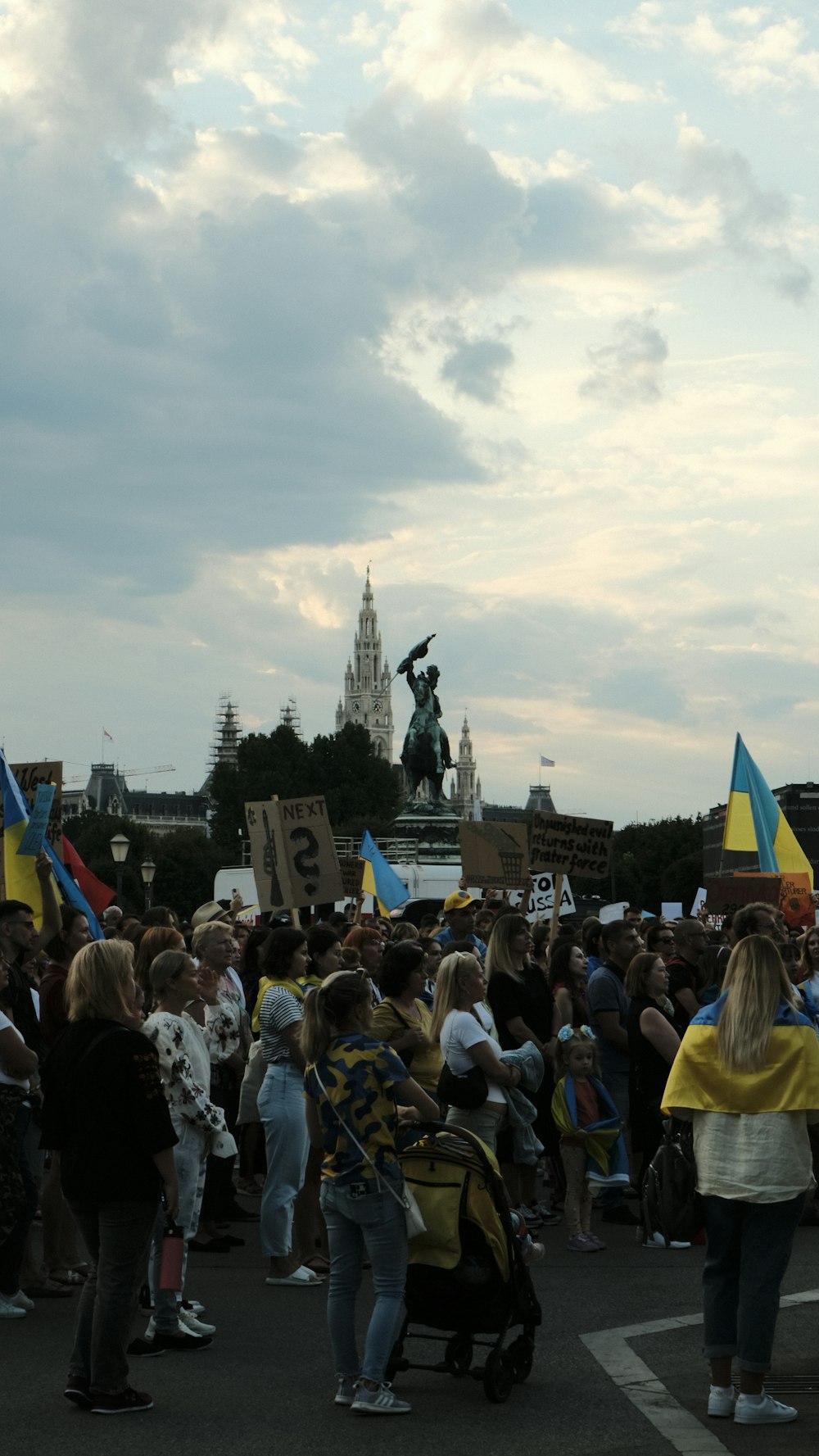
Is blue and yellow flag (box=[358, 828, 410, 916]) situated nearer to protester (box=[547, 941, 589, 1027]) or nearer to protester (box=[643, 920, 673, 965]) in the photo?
protester (box=[643, 920, 673, 965])

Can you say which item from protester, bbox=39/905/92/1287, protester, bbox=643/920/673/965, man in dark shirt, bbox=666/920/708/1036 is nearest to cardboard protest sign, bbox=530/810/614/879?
protester, bbox=643/920/673/965

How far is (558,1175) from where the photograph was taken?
11.9 meters

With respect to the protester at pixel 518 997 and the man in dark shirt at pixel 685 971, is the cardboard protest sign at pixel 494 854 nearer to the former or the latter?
the man in dark shirt at pixel 685 971

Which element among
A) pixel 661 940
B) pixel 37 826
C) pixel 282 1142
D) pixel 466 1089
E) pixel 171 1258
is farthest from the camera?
pixel 661 940

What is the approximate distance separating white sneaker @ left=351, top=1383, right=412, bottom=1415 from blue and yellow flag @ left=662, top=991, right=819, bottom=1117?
4.82 feet

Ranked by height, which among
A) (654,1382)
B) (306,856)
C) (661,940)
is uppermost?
(306,856)

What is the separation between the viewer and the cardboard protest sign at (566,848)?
18.0 metres

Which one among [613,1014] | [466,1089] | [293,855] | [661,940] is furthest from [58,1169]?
[293,855]

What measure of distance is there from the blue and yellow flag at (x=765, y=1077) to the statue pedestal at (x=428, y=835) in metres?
59.4

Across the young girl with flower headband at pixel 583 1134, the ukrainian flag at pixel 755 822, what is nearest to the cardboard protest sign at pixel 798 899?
the ukrainian flag at pixel 755 822

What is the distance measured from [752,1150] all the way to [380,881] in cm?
1889

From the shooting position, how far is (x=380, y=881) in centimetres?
2550

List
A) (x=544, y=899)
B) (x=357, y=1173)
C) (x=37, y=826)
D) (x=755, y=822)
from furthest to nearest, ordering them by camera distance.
A: (x=544, y=899), (x=755, y=822), (x=37, y=826), (x=357, y=1173)

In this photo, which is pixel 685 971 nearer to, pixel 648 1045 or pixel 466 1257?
pixel 648 1045
